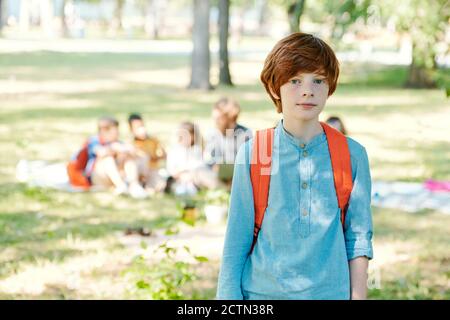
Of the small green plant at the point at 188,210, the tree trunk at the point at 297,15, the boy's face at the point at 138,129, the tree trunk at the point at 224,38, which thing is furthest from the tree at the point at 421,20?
the tree trunk at the point at 224,38

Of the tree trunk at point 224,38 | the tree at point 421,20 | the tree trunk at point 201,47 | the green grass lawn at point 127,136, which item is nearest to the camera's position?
the tree at point 421,20

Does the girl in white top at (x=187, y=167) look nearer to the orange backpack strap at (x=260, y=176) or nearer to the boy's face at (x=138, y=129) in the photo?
the boy's face at (x=138, y=129)

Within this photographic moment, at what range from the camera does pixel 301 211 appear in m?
2.87

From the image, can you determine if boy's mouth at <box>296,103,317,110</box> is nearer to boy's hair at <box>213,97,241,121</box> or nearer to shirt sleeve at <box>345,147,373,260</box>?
shirt sleeve at <box>345,147,373,260</box>

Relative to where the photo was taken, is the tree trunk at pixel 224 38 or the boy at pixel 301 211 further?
the tree trunk at pixel 224 38

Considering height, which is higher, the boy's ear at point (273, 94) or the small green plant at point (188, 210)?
the boy's ear at point (273, 94)

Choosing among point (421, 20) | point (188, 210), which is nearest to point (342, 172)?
point (421, 20)

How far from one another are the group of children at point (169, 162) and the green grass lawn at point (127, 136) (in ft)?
1.14

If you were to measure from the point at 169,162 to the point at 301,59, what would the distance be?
6.91 metres

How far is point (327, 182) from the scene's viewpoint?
9.47 ft

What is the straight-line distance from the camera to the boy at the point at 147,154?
9573 mm
